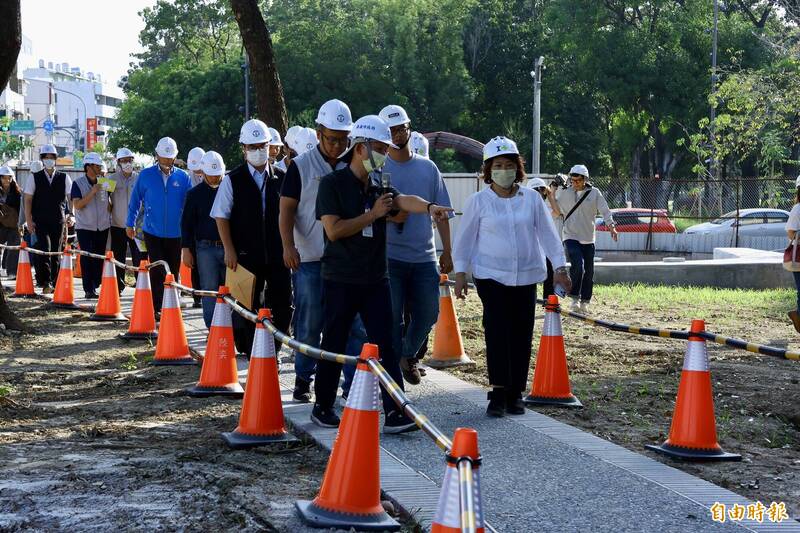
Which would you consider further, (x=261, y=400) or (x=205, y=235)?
(x=205, y=235)

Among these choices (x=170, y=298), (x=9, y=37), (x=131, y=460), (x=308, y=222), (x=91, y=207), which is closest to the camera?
(x=131, y=460)

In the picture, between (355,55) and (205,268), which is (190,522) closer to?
(205,268)

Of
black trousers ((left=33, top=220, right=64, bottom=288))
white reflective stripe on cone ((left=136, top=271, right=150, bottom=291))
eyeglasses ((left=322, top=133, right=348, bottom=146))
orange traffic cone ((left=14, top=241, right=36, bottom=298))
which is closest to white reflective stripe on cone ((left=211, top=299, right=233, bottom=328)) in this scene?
eyeglasses ((left=322, top=133, right=348, bottom=146))

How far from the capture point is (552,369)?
8.73m

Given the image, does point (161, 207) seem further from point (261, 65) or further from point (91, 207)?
point (91, 207)

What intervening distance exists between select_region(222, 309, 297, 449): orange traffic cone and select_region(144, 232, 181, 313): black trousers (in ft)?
20.9

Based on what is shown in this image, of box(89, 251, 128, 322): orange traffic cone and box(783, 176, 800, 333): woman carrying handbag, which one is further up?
box(783, 176, 800, 333): woman carrying handbag

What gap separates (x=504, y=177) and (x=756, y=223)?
2791cm

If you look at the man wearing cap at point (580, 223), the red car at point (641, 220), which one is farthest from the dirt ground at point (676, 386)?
the red car at point (641, 220)

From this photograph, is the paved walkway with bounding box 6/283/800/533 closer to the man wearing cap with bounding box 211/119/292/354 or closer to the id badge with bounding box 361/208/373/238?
the id badge with bounding box 361/208/373/238

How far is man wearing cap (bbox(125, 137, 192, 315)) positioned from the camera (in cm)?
1328

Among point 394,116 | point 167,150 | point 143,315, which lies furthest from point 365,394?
point 167,150

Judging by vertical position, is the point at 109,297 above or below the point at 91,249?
below

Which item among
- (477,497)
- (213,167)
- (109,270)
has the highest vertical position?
(213,167)
